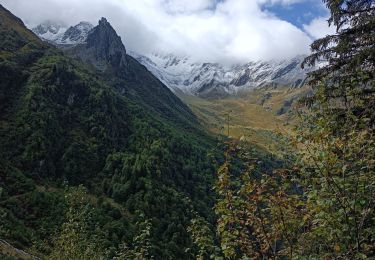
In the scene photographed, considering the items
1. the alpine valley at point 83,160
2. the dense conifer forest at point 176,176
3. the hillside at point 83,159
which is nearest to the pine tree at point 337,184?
the dense conifer forest at point 176,176

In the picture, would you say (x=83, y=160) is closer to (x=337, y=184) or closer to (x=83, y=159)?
(x=83, y=159)

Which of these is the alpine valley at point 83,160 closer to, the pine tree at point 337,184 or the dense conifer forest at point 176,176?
the dense conifer forest at point 176,176

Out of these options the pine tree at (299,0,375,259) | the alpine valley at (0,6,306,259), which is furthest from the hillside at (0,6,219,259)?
the pine tree at (299,0,375,259)

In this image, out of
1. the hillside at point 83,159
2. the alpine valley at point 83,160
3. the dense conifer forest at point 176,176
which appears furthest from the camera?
the hillside at point 83,159

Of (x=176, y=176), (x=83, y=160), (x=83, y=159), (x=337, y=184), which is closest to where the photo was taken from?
(x=337, y=184)

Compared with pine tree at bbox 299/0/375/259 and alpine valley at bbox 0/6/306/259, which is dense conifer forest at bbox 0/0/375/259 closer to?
pine tree at bbox 299/0/375/259

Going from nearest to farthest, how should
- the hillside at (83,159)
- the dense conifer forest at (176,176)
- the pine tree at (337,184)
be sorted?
the pine tree at (337,184) → the dense conifer forest at (176,176) → the hillside at (83,159)

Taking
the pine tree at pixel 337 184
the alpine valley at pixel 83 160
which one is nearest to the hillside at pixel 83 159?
the alpine valley at pixel 83 160

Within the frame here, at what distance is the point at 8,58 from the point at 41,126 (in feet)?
149

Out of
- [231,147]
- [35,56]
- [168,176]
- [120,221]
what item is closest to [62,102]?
[35,56]

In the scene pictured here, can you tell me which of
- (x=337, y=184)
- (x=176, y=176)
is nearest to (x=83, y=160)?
(x=176, y=176)

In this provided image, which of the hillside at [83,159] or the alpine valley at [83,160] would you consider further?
the hillside at [83,159]

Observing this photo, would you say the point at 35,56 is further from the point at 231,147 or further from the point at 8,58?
the point at 231,147

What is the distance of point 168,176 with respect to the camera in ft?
543
